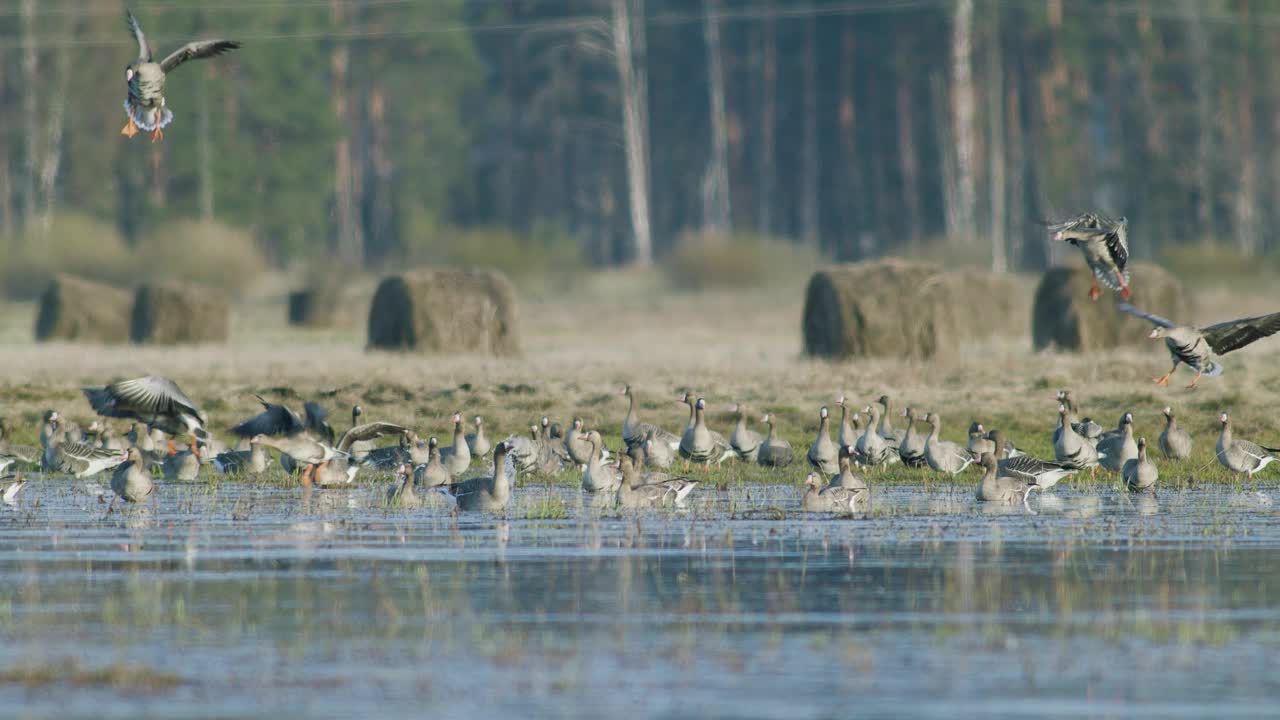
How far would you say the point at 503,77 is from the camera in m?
98.8

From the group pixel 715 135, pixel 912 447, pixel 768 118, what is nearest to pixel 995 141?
pixel 715 135

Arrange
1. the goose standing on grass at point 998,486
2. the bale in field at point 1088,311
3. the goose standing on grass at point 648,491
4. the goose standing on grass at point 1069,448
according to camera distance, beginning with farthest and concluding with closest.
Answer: the bale in field at point 1088,311, the goose standing on grass at point 1069,448, the goose standing on grass at point 998,486, the goose standing on grass at point 648,491

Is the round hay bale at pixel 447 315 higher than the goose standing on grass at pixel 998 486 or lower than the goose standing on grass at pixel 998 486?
higher

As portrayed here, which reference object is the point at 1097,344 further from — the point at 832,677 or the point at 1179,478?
the point at 832,677

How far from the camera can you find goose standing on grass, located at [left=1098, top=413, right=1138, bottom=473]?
2283 centimetres

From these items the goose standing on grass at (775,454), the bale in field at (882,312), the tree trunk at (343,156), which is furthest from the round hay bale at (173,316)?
the tree trunk at (343,156)

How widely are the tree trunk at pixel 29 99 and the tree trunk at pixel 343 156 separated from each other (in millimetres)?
13053

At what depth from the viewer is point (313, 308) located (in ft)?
178

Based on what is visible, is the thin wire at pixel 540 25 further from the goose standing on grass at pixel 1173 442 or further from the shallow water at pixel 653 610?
the shallow water at pixel 653 610

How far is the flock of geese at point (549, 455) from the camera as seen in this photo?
20375 mm

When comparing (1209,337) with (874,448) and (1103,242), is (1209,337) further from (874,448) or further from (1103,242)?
(874,448)

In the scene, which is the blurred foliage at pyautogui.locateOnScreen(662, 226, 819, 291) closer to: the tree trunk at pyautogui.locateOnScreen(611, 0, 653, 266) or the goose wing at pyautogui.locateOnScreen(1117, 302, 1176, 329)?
the tree trunk at pyautogui.locateOnScreen(611, 0, 653, 266)

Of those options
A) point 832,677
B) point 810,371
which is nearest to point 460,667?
point 832,677

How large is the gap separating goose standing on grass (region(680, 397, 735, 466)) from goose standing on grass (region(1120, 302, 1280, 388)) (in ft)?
18.3
